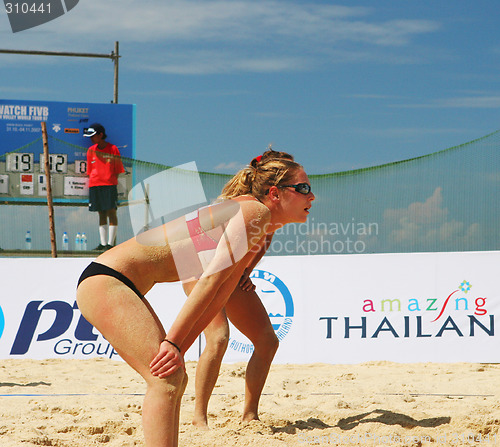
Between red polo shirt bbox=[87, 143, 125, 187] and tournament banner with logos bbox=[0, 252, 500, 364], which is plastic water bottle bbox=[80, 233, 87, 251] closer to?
red polo shirt bbox=[87, 143, 125, 187]

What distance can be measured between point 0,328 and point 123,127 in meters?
7.63

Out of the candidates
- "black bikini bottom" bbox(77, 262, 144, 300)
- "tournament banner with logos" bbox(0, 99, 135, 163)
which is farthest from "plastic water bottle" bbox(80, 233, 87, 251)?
"black bikini bottom" bbox(77, 262, 144, 300)

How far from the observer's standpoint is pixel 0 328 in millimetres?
6805

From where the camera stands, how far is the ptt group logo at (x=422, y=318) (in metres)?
6.71

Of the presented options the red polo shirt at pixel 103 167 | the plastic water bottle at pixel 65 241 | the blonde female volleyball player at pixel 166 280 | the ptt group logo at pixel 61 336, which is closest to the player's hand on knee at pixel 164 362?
the blonde female volleyball player at pixel 166 280

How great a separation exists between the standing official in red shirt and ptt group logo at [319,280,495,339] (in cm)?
370

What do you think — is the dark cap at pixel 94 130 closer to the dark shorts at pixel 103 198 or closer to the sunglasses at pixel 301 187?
the dark shorts at pixel 103 198

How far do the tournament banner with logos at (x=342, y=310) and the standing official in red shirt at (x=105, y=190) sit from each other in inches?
80.8

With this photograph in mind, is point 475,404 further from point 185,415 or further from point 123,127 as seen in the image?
point 123,127

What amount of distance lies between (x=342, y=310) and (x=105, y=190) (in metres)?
5.14

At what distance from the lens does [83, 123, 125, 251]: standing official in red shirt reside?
9.10 m

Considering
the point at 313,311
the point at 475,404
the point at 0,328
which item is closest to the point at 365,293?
the point at 313,311

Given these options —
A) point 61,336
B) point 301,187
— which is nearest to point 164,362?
point 301,187

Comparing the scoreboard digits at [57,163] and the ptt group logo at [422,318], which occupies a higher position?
the scoreboard digits at [57,163]
